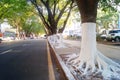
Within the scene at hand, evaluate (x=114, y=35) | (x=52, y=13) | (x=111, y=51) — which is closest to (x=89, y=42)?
(x=111, y=51)

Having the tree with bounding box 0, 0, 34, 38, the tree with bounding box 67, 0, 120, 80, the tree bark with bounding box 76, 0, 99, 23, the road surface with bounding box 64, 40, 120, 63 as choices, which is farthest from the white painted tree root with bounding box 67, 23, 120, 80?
the tree with bounding box 0, 0, 34, 38

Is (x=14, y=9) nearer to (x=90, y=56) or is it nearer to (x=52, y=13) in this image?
(x=52, y=13)

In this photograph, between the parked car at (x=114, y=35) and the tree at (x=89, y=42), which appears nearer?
the tree at (x=89, y=42)

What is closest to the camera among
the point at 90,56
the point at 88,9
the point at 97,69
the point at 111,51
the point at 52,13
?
the point at 97,69

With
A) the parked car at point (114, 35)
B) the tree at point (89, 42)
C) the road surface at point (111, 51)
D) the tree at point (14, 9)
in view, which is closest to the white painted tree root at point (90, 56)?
the tree at point (89, 42)

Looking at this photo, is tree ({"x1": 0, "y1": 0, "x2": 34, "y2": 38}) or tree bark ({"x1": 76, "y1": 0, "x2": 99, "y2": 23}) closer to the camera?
tree bark ({"x1": 76, "y1": 0, "x2": 99, "y2": 23})

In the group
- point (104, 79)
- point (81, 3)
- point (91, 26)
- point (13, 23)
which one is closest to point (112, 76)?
point (104, 79)

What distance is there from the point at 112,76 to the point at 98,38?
1408 inches

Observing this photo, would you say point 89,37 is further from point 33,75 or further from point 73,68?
point 33,75

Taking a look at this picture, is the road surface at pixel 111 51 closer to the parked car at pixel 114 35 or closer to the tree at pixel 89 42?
the tree at pixel 89 42

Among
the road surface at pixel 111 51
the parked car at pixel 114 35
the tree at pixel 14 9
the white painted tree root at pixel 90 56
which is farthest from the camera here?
the parked car at pixel 114 35

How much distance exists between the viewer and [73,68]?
975 centimetres

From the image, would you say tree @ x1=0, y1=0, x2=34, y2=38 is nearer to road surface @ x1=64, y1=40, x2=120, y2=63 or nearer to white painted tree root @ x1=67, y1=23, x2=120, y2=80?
road surface @ x1=64, y1=40, x2=120, y2=63

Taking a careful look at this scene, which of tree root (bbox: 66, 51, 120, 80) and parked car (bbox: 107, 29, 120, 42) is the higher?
parked car (bbox: 107, 29, 120, 42)
